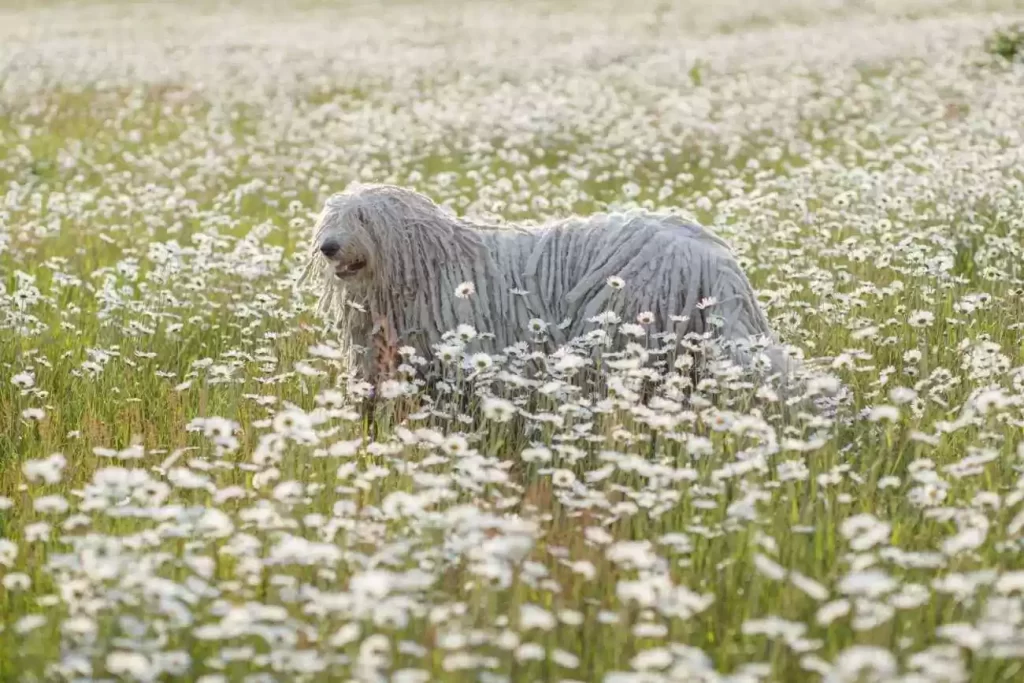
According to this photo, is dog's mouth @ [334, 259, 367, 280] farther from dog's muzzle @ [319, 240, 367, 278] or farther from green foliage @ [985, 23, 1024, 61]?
green foliage @ [985, 23, 1024, 61]

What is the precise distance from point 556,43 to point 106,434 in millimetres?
20689

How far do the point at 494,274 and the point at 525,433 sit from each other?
3.59ft

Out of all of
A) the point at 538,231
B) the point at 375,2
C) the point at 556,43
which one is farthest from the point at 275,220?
the point at 375,2

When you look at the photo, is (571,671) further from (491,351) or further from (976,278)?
(976,278)

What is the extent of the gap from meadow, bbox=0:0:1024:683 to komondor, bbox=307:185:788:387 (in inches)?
7.2

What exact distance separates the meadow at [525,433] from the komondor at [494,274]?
0.60 ft

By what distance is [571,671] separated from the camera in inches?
141

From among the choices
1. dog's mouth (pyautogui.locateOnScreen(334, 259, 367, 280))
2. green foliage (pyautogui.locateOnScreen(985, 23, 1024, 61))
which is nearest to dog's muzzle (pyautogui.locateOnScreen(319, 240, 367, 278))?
dog's mouth (pyautogui.locateOnScreen(334, 259, 367, 280))

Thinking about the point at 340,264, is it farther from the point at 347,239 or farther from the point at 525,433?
the point at 525,433

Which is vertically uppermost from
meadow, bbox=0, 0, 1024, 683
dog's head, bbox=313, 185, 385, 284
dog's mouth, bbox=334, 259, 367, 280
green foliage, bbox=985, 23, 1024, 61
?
green foliage, bbox=985, 23, 1024, 61

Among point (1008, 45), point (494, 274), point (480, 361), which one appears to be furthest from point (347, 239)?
point (1008, 45)

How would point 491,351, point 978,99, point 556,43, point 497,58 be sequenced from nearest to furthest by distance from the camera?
point 491,351 < point 978,99 < point 497,58 < point 556,43

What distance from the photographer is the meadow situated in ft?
11.0

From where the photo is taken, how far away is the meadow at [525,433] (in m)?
3.34
